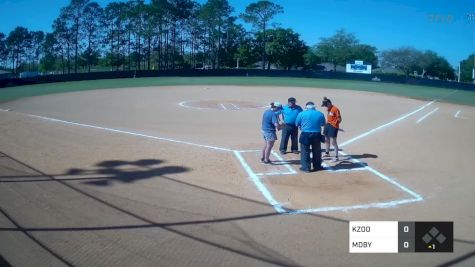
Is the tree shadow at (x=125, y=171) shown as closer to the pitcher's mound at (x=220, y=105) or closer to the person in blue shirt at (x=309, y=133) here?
the person in blue shirt at (x=309, y=133)

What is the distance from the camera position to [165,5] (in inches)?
2719

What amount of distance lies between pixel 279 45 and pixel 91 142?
67.2 m

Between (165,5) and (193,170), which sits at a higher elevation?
(165,5)

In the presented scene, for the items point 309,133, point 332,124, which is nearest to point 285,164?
point 309,133

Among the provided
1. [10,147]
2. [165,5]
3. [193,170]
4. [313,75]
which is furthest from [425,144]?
[165,5]

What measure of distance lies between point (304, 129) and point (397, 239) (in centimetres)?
413

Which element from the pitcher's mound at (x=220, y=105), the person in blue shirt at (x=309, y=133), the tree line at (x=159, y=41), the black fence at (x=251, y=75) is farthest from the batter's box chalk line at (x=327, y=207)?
the tree line at (x=159, y=41)

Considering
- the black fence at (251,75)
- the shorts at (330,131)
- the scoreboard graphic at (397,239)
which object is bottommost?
the scoreboard graphic at (397,239)

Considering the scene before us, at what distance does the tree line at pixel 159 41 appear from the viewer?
6694 centimetres

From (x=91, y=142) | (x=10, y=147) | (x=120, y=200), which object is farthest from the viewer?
(x=91, y=142)

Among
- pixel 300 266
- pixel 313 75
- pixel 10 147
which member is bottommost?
pixel 300 266

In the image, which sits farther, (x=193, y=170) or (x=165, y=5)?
(x=165, y=5)

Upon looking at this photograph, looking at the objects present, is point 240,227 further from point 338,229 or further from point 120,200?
point 120,200

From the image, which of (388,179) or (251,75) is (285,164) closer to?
(388,179)
